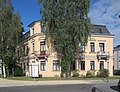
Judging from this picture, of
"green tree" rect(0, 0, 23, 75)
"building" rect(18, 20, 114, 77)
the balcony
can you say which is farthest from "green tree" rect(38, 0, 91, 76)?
the balcony

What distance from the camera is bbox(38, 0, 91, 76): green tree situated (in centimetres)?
3650

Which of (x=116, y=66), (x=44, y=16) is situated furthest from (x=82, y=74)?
(x=116, y=66)

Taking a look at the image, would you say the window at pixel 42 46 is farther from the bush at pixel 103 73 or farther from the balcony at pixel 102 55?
the bush at pixel 103 73

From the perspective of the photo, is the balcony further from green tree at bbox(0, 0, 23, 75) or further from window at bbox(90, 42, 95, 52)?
green tree at bbox(0, 0, 23, 75)

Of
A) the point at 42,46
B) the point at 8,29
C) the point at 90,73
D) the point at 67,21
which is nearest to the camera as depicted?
the point at 67,21

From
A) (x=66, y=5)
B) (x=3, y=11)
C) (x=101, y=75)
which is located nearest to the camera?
(x=66, y=5)

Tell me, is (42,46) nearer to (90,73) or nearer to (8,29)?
(8,29)

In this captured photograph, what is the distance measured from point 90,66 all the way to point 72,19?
14943 millimetres

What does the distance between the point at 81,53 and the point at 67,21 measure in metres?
12.4

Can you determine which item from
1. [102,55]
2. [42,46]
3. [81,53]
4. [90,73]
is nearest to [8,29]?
[42,46]

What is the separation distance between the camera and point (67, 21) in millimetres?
36594

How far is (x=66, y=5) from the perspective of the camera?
3666 centimetres

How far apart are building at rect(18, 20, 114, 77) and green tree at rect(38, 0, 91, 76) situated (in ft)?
25.8

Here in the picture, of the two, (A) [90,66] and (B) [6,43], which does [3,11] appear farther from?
(A) [90,66]
